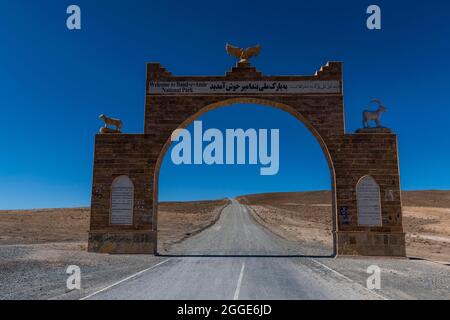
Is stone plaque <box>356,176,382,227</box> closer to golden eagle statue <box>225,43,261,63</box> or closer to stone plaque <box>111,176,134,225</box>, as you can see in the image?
golden eagle statue <box>225,43,261,63</box>

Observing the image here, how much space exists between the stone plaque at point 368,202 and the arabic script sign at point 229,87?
5.44m

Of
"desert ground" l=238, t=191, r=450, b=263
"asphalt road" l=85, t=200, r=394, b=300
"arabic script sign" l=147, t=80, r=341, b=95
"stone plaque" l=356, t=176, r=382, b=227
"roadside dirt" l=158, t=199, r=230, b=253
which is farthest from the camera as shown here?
"roadside dirt" l=158, t=199, r=230, b=253

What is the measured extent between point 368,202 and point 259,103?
24.1ft

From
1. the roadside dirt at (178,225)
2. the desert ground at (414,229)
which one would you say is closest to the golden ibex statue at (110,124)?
the roadside dirt at (178,225)

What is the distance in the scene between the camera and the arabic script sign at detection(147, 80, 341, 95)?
18.0 metres

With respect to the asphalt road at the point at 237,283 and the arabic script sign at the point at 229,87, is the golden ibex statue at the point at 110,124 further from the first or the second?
the asphalt road at the point at 237,283

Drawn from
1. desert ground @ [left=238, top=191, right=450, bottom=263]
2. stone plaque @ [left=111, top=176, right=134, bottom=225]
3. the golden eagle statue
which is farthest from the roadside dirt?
the golden eagle statue

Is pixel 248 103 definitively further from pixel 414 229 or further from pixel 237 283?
pixel 414 229

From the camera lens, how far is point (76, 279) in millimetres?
10273

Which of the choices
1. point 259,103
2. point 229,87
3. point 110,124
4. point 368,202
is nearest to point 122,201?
point 110,124

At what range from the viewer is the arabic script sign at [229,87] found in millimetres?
17989
